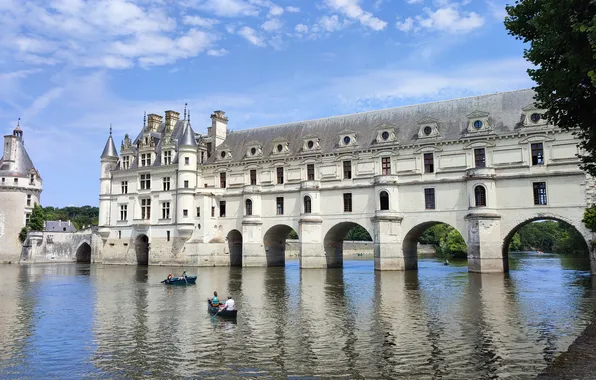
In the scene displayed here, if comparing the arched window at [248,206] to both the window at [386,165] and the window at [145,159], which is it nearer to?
the window at [145,159]

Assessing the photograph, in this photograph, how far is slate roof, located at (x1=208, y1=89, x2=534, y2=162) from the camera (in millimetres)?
39344

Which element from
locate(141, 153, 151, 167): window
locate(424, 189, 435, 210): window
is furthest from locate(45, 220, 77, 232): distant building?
locate(424, 189, 435, 210): window

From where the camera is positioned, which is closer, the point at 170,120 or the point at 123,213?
the point at 123,213

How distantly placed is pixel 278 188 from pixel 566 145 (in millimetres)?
24438

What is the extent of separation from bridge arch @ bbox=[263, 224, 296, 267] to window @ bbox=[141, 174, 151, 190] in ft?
49.6

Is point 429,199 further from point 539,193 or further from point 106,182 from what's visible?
point 106,182

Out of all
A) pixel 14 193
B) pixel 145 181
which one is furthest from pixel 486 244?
pixel 14 193

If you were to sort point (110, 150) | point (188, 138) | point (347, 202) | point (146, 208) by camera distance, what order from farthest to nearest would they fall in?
point (110, 150) → point (146, 208) → point (188, 138) → point (347, 202)

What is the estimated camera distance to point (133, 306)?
23.2 metres

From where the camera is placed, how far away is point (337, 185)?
44844 mm

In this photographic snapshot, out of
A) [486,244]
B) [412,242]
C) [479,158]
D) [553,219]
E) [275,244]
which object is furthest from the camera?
[275,244]

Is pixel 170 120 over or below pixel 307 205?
over

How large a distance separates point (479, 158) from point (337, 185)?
12.2 meters

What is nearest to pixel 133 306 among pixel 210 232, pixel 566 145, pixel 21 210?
pixel 210 232
